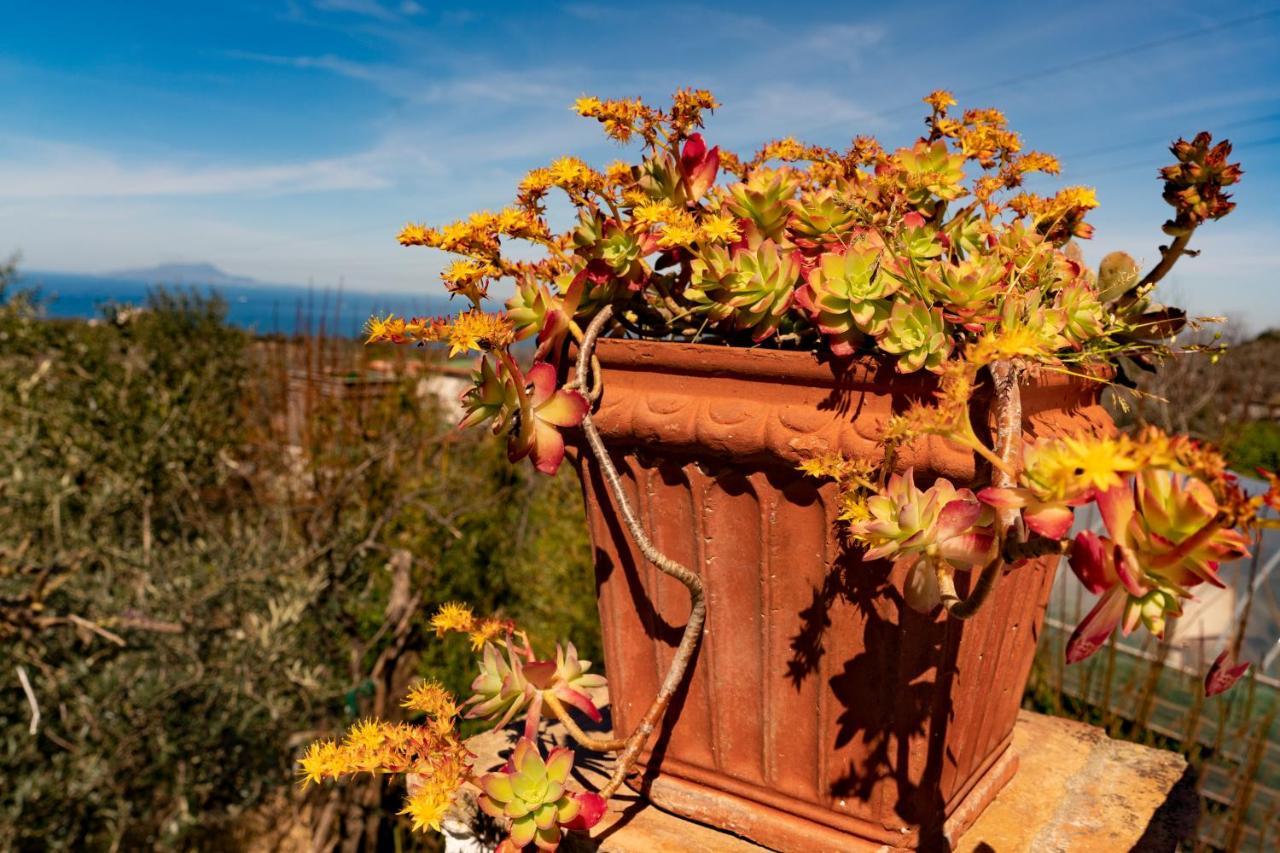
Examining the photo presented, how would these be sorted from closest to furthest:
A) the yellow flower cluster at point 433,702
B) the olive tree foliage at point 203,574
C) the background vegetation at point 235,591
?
1. the yellow flower cluster at point 433,702
2. the background vegetation at point 235,591
3. the olive tree foliage at point 203,574

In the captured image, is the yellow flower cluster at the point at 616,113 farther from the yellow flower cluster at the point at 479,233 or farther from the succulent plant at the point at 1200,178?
the succulent plant at the point at 1200,178

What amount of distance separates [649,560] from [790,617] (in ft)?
0.56

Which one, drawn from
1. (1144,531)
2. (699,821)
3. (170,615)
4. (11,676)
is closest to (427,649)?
(170,615)

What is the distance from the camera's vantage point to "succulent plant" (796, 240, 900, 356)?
0.82 m

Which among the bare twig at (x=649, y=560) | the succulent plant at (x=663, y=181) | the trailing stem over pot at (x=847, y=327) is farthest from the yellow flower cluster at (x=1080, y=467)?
the succulent plant at (x=663, y=181)

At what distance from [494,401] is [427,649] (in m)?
3.90

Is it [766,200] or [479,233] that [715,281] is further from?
→ [479,233]

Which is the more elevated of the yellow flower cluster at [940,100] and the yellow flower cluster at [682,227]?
the yellow flower cluster at [940,100]

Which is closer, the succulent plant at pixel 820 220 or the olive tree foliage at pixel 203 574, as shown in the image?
the succulent plant at pixel 820 220

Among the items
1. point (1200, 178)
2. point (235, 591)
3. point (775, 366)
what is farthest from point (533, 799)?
point (235, 591)

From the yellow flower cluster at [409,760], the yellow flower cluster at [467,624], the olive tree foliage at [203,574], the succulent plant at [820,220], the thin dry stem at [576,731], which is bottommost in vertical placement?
the olive tree foliage at [203,574]

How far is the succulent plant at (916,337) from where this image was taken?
30.7 inches

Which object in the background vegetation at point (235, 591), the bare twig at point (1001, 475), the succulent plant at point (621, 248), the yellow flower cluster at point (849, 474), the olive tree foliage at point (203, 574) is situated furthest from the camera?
the olive tree foliage at point (203, 574)

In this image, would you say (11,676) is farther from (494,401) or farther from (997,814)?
(997,814)
